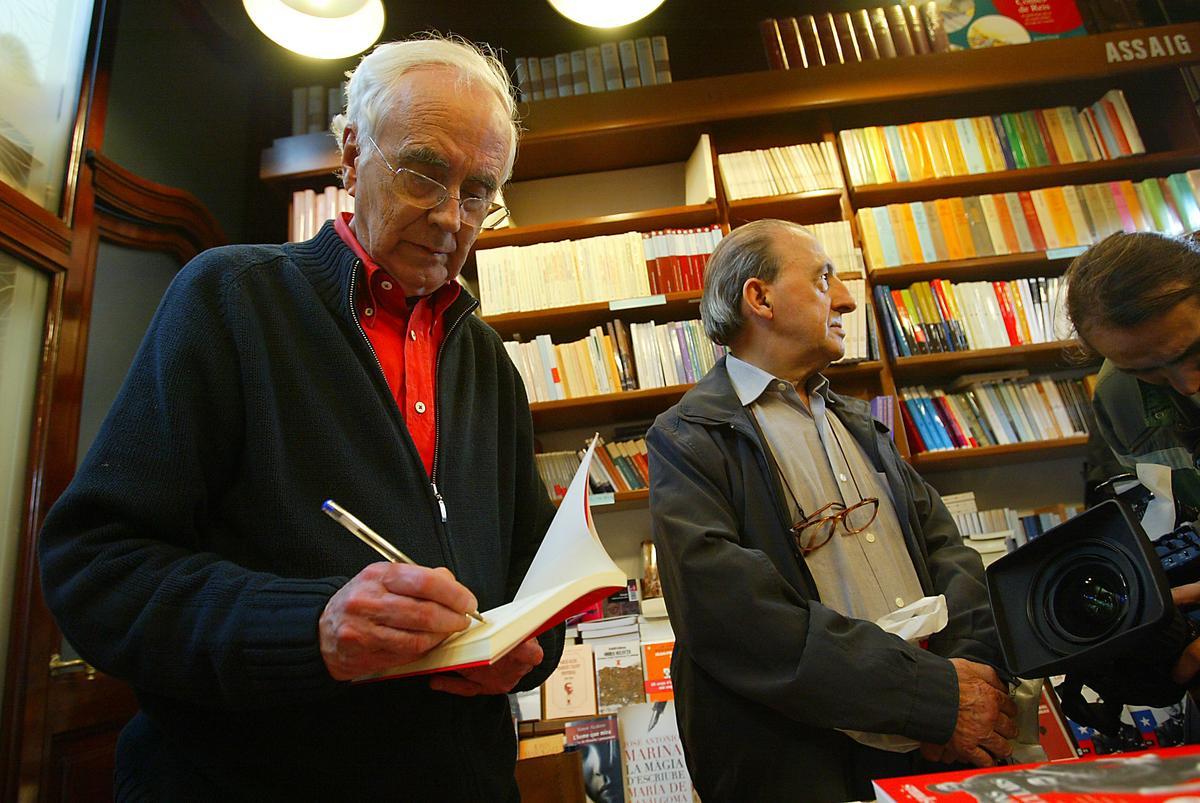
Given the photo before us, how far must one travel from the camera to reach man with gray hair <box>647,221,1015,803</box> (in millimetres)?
1028

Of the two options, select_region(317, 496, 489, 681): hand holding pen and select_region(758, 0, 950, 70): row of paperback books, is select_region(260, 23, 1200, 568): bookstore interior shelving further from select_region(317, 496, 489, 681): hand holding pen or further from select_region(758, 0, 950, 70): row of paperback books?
select_region(317, 496, 489, 681): hand holding pen

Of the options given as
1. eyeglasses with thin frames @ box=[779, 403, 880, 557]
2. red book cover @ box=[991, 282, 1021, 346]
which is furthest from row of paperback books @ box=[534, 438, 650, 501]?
red book cover @ box=[991, 282, 1021, 346]

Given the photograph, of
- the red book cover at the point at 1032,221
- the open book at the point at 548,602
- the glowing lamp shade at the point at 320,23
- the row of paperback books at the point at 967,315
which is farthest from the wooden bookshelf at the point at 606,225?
the open book at the point at 548,602

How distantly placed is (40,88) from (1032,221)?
131 inches

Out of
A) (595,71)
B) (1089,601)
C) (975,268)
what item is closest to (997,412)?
(975,268)

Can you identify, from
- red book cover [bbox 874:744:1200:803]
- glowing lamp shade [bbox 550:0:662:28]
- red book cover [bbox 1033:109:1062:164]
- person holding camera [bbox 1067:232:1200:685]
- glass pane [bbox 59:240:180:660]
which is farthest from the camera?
red book cover [bbox 1033:109:1062:164]

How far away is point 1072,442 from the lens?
2.36 metres

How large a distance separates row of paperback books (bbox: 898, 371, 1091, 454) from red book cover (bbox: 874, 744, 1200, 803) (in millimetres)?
Result: 1932

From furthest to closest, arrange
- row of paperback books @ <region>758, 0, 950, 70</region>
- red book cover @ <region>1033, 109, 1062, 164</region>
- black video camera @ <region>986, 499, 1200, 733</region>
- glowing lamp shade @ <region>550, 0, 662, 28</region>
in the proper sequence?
row of paperback books @ <region>758, 0, 950, 70</region>, red book cover @ <region>1033, 109, 1062, 164</region>, glowing lamp shade @ <region>550, 0, 662, 28</region>, black video camera @ <region>986, 499, 1200, 733</region>

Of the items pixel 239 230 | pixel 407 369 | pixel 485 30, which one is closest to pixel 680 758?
pixel 407 369

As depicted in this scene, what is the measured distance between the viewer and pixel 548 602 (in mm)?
564

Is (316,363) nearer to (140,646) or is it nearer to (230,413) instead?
(230,413)

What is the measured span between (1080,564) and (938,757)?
41 centimetres

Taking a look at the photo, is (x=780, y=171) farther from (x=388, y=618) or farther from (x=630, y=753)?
(x=388, y=618)
